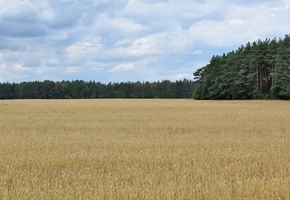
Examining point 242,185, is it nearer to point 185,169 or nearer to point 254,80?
point 185,169

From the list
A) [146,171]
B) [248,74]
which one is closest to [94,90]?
[248,74]

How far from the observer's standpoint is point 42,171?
372 inches

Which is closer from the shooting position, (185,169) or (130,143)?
(185,169)

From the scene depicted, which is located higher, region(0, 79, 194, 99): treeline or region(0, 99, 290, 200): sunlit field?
region(0, 79, 194, 99): treeline

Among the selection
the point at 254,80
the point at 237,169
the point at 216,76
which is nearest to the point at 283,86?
the point at 254,80

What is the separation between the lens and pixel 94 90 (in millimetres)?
161625

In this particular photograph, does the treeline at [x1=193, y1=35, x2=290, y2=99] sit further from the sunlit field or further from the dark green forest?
the sunlit field

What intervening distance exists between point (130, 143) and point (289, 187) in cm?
813

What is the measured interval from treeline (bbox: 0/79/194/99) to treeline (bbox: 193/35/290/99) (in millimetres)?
54691

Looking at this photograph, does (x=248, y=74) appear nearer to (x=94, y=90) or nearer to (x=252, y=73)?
(x=252, y=73)

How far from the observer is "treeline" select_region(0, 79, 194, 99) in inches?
6029

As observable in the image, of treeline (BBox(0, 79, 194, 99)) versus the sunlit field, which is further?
treeline (BBox(0, 79, 194, 99))

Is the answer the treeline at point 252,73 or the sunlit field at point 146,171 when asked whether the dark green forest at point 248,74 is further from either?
the sunlit field at point 146,171

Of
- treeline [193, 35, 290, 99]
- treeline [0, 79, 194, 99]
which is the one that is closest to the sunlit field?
treeline [193, 35, 290, 99]
